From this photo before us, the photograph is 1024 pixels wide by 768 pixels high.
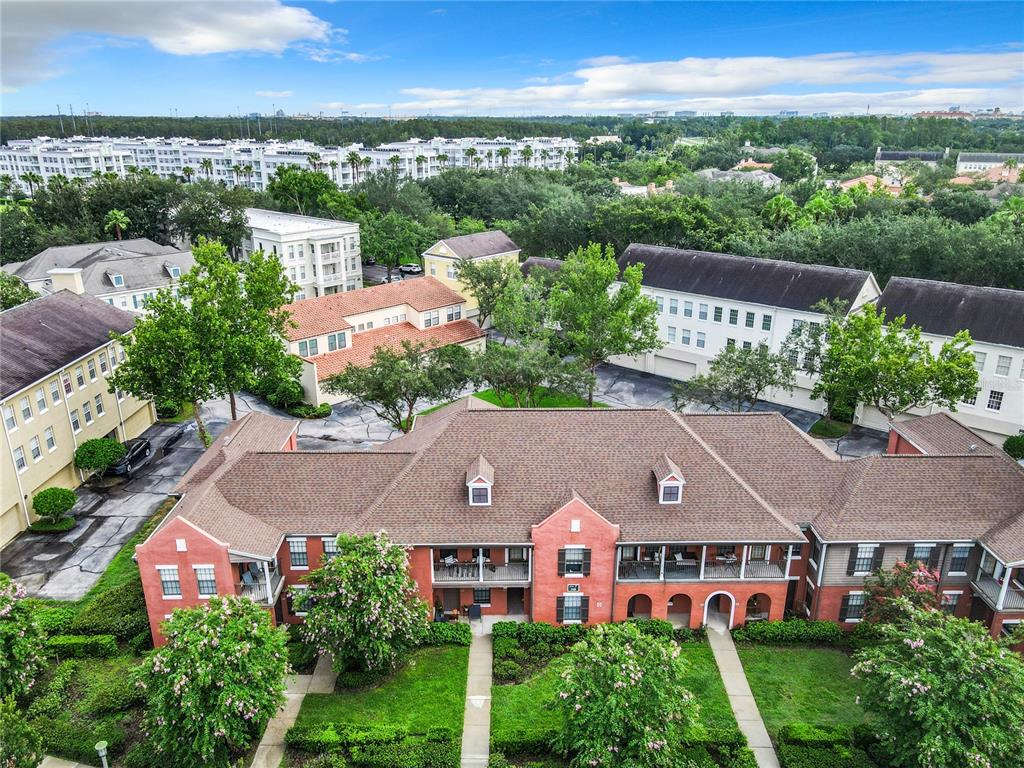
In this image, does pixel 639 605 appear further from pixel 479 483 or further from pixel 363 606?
pixel 363 606

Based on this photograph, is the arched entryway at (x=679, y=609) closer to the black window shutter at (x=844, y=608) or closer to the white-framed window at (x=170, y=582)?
the black window shutter at (x=844, y=608)

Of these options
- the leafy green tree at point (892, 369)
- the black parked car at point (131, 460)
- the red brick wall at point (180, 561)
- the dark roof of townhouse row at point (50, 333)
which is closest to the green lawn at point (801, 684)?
the leafy green tree at point (892, 369)

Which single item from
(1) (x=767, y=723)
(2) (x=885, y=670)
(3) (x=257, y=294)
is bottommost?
(1) (x=767, y=723)

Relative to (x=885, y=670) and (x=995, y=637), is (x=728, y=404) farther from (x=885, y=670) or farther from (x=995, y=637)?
(x=885, y=670)

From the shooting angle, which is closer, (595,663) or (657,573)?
(595,663)

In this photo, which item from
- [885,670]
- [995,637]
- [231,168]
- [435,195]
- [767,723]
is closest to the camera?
[885,670]

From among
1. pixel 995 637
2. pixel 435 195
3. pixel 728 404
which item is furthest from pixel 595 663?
pixel 435 195
